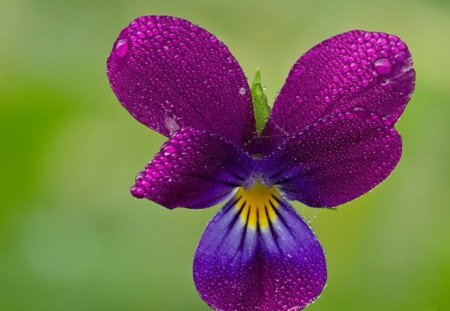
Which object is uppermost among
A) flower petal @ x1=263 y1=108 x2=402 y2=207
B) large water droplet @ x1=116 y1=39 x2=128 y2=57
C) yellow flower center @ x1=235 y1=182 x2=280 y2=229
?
large water droplet @ x1=116 y1=39 x2=128 y2=57

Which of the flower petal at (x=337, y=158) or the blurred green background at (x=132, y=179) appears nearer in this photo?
the flower petal at (x=337, y=158)

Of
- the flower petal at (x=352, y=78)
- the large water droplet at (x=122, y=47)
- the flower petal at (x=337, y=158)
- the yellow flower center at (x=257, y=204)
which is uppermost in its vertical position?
the flower petal at (x=352, y=78)

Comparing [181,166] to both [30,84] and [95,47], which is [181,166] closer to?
[30,84]

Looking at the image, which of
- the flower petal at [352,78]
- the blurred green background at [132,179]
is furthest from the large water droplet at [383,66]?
the blurred green background at [132,179]

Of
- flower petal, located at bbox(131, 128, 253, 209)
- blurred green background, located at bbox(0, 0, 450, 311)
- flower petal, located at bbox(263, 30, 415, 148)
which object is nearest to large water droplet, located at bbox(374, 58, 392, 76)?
flower petal, located at bbox(263, 30, 415, 148)

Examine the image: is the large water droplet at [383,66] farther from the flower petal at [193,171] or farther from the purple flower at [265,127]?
the flower petal at [193,171]

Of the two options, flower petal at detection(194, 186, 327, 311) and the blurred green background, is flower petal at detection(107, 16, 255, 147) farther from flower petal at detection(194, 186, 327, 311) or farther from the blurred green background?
the blurred green background

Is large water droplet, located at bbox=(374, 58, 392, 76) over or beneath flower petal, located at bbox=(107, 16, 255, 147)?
over

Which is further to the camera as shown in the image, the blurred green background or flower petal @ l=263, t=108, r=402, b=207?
the blurred green background
